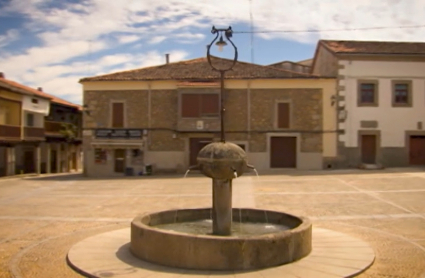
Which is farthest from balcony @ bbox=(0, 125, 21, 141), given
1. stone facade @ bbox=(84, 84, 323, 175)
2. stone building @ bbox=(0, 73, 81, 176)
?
stone facade @ bbox=(84, 84, 323, 175)

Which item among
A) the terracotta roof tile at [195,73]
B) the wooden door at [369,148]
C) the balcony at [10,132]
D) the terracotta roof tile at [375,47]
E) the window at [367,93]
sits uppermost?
the terracotta roof tile at [375,47]

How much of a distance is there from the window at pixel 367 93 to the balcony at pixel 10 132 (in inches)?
869

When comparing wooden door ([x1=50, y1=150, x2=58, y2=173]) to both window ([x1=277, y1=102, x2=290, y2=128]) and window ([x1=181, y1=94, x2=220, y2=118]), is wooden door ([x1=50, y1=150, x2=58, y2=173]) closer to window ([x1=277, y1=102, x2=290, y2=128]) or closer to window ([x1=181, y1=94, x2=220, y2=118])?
window ([x1=181, y1=94, x2=220, y2=118])

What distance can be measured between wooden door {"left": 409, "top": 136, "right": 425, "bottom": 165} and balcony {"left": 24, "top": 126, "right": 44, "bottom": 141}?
25491 millimetres

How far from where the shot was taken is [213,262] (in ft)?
19.3

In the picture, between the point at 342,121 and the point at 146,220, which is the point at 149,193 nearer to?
the point at 146,220

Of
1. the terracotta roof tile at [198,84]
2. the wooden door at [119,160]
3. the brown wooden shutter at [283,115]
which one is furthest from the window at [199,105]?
the wooden door at [119,160]

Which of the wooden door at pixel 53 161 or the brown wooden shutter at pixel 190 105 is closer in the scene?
the brown wooden shutter at pixel 190 105

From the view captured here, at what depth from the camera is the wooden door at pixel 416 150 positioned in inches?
1007

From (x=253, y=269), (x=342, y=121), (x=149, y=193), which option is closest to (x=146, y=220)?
(x=253, y=269)

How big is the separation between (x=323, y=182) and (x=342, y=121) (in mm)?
7474

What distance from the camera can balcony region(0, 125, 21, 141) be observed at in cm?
2676

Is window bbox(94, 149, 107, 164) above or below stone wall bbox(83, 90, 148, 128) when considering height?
below

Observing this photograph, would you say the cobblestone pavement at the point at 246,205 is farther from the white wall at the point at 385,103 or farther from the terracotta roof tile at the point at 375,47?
the terracotta roof tile at the point at 375,47
